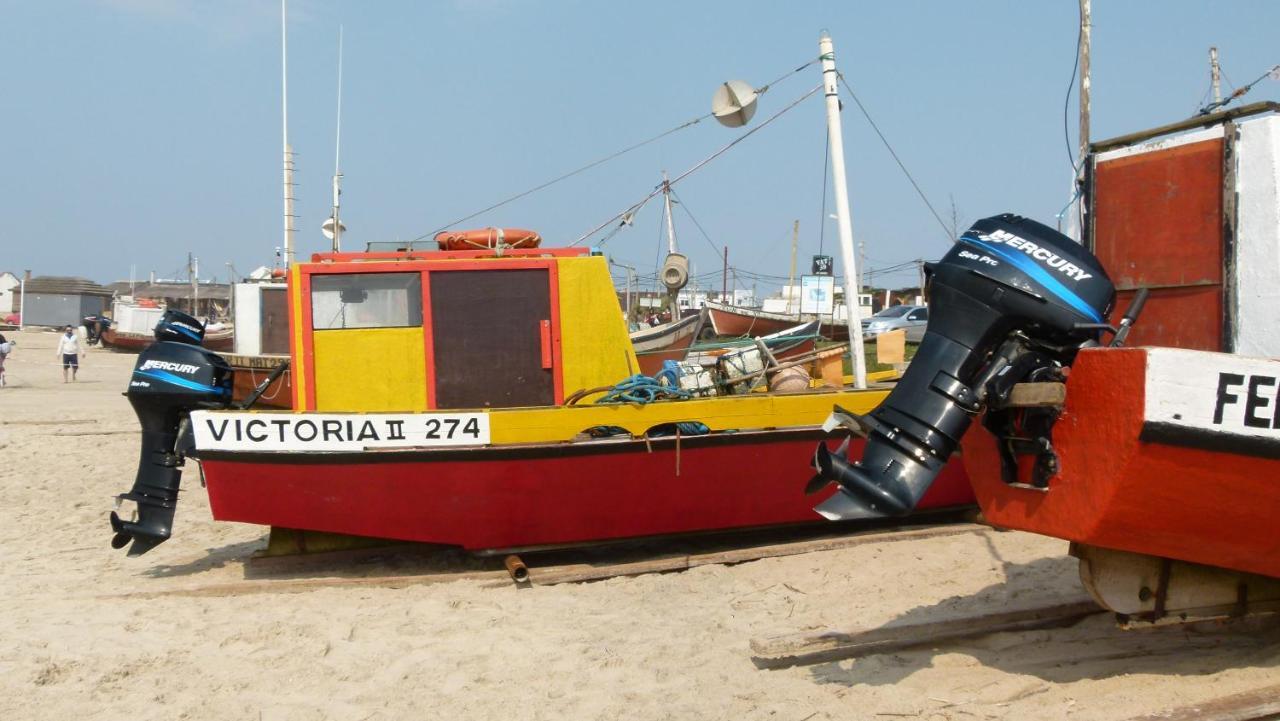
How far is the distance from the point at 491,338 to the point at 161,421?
222 centimetres

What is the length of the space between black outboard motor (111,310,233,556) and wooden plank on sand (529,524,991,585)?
2.42 meters

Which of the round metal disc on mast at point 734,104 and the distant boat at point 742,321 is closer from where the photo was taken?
the round metal disc on mast at point 734,104

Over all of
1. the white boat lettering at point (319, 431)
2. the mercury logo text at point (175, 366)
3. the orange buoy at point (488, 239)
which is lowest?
the white boat lettering at point (319, 431)

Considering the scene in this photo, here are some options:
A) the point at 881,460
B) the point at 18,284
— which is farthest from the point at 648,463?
the point at 18,284

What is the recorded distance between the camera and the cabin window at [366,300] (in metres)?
7.02

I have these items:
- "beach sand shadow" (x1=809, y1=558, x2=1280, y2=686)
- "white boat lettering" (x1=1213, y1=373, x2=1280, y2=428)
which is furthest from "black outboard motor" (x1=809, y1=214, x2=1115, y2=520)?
"beach sand shadow" (x1=809, y1=558, x2=1280, y2=686)

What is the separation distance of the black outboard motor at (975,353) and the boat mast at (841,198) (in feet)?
11.4

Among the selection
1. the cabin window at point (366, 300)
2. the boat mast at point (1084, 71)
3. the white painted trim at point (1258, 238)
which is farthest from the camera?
the boat mast at point (1084, 71)

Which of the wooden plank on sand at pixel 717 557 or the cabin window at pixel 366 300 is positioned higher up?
the cabin window at pixel 366 300

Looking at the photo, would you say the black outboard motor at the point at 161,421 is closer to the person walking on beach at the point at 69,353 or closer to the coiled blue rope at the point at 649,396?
the coiled blue rope at the point at 649,396

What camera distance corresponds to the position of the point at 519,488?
656cm

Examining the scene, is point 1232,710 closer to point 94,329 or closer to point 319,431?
point 319,431

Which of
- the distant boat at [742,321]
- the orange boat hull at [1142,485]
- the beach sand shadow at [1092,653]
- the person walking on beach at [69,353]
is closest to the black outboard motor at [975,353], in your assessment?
the orange boat hull at [1142,485]

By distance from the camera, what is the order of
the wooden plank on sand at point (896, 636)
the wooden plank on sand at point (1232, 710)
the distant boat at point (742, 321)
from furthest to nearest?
the distant boat at point (742, 321), the wooden plank on sand at point (896, 636), the wooden plank on sand at point (1232, 710)
